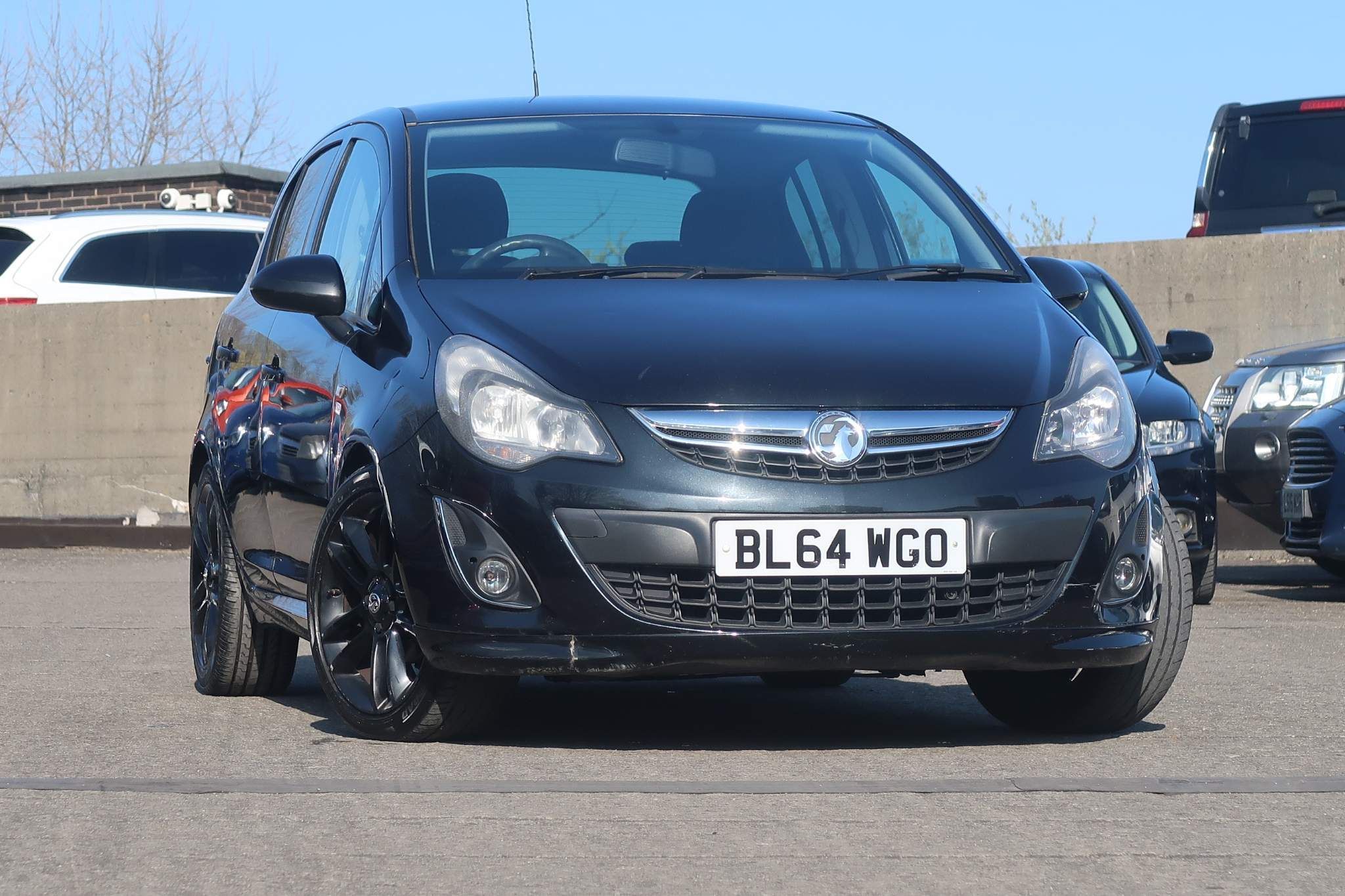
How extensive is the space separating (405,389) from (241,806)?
1.06 m

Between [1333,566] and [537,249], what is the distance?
21.7 feet

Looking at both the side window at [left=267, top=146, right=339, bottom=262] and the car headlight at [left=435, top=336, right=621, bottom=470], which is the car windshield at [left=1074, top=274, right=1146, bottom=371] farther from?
the car headlight at [left=435, top=336, right=621, bottom=470]

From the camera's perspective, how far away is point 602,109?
6121 millimetres

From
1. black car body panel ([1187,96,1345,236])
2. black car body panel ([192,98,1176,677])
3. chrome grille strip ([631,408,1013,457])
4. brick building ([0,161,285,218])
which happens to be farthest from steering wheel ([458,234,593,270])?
brick building ([0,161,285,218])

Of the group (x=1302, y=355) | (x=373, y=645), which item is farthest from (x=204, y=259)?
(x=373, y=645)

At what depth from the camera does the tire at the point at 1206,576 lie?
31.7ft

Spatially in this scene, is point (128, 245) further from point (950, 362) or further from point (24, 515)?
point (950, 362)

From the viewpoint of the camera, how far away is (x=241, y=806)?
426 centimetres

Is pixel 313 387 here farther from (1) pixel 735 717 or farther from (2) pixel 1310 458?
(2) pixel 1310 458

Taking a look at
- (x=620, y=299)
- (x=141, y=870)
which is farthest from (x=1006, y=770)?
(x=141, y=870)

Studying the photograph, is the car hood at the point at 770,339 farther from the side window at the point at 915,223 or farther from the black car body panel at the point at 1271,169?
the black car body panel at the point at 1271,169

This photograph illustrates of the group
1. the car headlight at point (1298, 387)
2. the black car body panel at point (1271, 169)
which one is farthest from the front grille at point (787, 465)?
the black car body panel at point (1271, 169)

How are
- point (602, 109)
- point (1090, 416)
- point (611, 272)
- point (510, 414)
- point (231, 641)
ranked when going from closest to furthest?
point (510, 414)
point (1090, 416)
point (611, 272)
point (602, 109)
point (231, 641)

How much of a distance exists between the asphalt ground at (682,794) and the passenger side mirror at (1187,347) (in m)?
3.59
